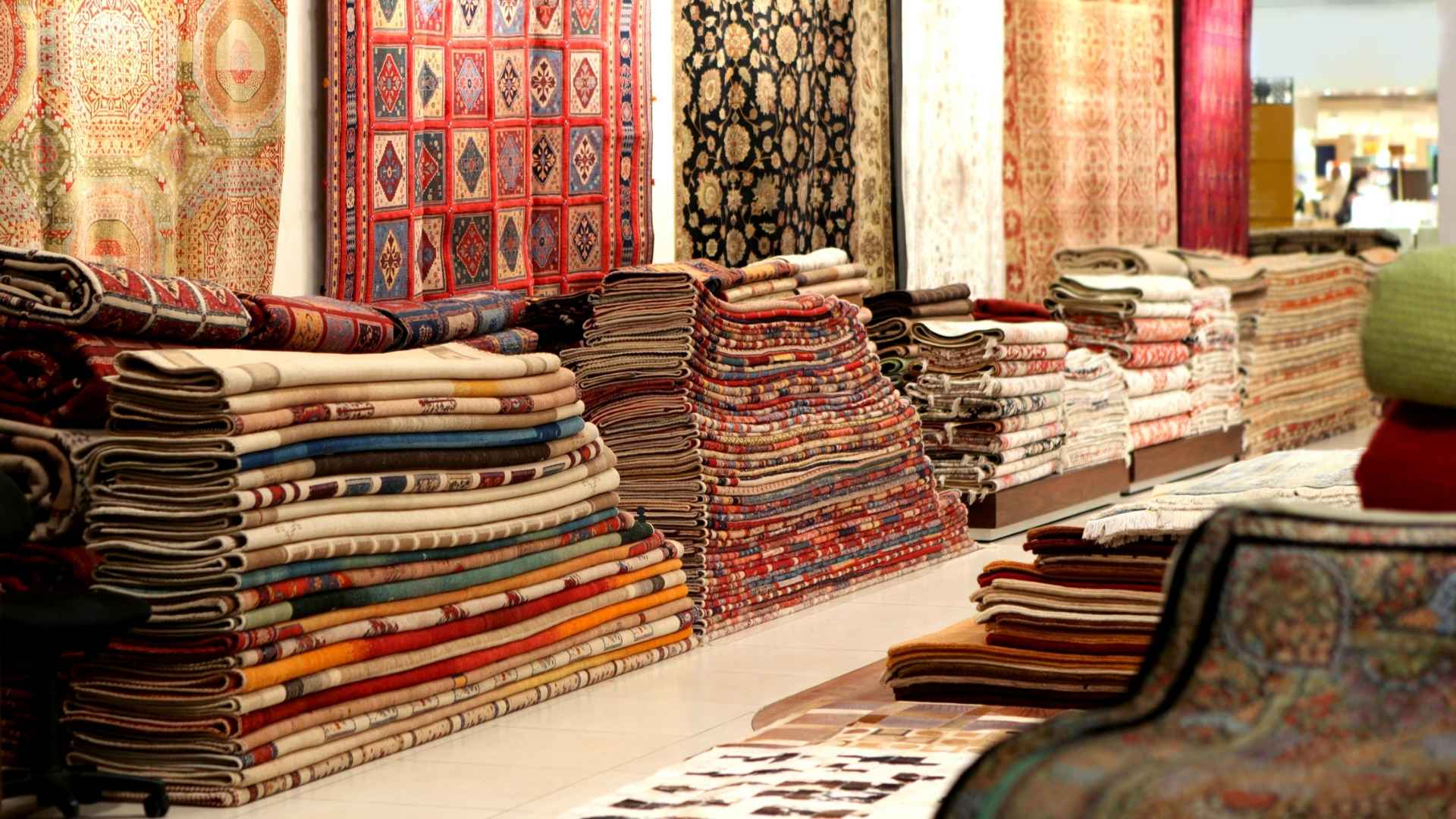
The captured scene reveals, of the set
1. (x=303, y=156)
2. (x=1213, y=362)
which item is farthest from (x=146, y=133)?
(x=1213, y=362)

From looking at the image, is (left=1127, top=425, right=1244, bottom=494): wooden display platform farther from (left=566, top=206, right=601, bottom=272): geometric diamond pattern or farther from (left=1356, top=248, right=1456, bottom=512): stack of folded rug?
(left=1356, top=248, right=1456, bottom=512): stack of folded rug

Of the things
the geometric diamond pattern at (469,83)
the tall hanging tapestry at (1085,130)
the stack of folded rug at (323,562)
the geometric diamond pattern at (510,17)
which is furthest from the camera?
the tall hanging tapestry at (1085,130)

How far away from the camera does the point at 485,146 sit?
579cm

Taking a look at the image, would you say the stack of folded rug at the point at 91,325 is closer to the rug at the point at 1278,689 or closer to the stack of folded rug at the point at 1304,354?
the rug at the point at 1278,689

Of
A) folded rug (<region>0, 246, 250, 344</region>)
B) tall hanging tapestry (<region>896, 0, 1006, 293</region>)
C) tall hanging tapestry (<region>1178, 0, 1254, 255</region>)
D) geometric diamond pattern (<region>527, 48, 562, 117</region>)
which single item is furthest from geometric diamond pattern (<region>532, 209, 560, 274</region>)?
tall hanging tapestry (<region>1178, 0, 1254, 255</region>)

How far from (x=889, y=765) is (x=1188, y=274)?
6.20m

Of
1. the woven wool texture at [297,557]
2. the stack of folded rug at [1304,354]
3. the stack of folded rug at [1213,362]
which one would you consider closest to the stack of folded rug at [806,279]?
the woven wool texture at [297,557]

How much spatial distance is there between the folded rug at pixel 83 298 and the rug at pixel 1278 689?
2.40 meters

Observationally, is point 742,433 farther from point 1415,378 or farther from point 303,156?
point 1415,378

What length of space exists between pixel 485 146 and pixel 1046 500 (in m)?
3.00

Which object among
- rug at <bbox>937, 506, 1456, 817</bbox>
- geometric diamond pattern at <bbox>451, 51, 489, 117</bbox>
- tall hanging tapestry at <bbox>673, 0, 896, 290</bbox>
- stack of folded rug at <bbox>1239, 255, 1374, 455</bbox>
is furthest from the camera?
stack of folded rug at <bbox>1239, 255, 1374, 455</bbox>

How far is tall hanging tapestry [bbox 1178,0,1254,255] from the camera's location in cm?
1099

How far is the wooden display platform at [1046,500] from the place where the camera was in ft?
24.2

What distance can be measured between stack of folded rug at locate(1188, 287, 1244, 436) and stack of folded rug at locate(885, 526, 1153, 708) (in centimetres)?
487
